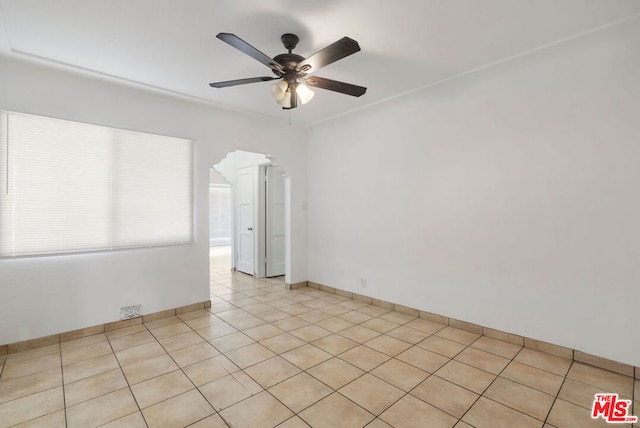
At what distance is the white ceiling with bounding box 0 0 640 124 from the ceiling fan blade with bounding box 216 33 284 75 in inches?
12.0

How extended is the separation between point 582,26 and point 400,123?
5.82 ft

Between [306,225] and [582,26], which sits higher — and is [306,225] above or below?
below

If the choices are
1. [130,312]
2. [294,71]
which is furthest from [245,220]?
[294,71]

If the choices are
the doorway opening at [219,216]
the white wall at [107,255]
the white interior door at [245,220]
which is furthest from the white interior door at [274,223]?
the doorway opening at [219,216]

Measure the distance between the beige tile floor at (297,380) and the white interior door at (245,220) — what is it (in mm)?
2451

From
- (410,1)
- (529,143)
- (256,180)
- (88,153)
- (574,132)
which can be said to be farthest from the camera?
(256,180)

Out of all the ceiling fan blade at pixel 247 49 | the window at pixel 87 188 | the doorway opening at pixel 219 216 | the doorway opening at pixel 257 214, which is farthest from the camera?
Result: the doorway opening at pixel 219 216

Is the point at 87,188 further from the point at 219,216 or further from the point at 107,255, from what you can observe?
the point at 219,216

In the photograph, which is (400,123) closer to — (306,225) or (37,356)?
(306,225)

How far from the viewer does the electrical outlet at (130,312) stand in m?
3.28

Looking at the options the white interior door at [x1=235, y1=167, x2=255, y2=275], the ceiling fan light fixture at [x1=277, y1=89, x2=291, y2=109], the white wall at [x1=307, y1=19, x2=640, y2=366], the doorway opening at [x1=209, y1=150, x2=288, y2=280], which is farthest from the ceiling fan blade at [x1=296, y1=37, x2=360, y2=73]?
the white interior door at [x1=235, y1=167, x2=255, y2=275]

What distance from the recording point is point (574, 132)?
249 centimetres

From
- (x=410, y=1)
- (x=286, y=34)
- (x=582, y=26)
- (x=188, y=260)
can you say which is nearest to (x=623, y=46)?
(x=582, y=26)

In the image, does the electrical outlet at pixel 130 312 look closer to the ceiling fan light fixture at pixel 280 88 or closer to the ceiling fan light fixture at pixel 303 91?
the ceiling fan light fixture at pixel 280 88
